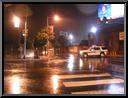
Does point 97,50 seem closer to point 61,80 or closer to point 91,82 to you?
point 61,80

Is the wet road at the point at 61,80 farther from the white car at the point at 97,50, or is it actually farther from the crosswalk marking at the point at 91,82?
the white car at the point at 97,50

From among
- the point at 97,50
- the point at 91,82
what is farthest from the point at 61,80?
the point at 97,50

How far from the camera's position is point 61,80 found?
45.0 ft

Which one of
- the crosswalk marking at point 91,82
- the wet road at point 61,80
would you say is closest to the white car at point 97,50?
the wet road at point 61,80

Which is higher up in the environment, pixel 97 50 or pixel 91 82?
pixel 97 50

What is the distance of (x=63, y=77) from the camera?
46.8ft

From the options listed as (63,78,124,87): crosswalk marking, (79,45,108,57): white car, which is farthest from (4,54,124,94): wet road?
(79,45,108,57): white car

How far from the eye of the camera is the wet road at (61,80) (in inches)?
463

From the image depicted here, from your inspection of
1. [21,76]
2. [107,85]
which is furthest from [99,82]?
[21,76]

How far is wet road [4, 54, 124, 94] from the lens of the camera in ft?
38.5

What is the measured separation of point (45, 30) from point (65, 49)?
1.43 meters

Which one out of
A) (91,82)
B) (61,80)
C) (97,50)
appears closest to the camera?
(91,82)

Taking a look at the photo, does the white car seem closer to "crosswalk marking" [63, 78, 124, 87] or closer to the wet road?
the wet road

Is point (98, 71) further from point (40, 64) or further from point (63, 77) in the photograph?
point (40, 64)
